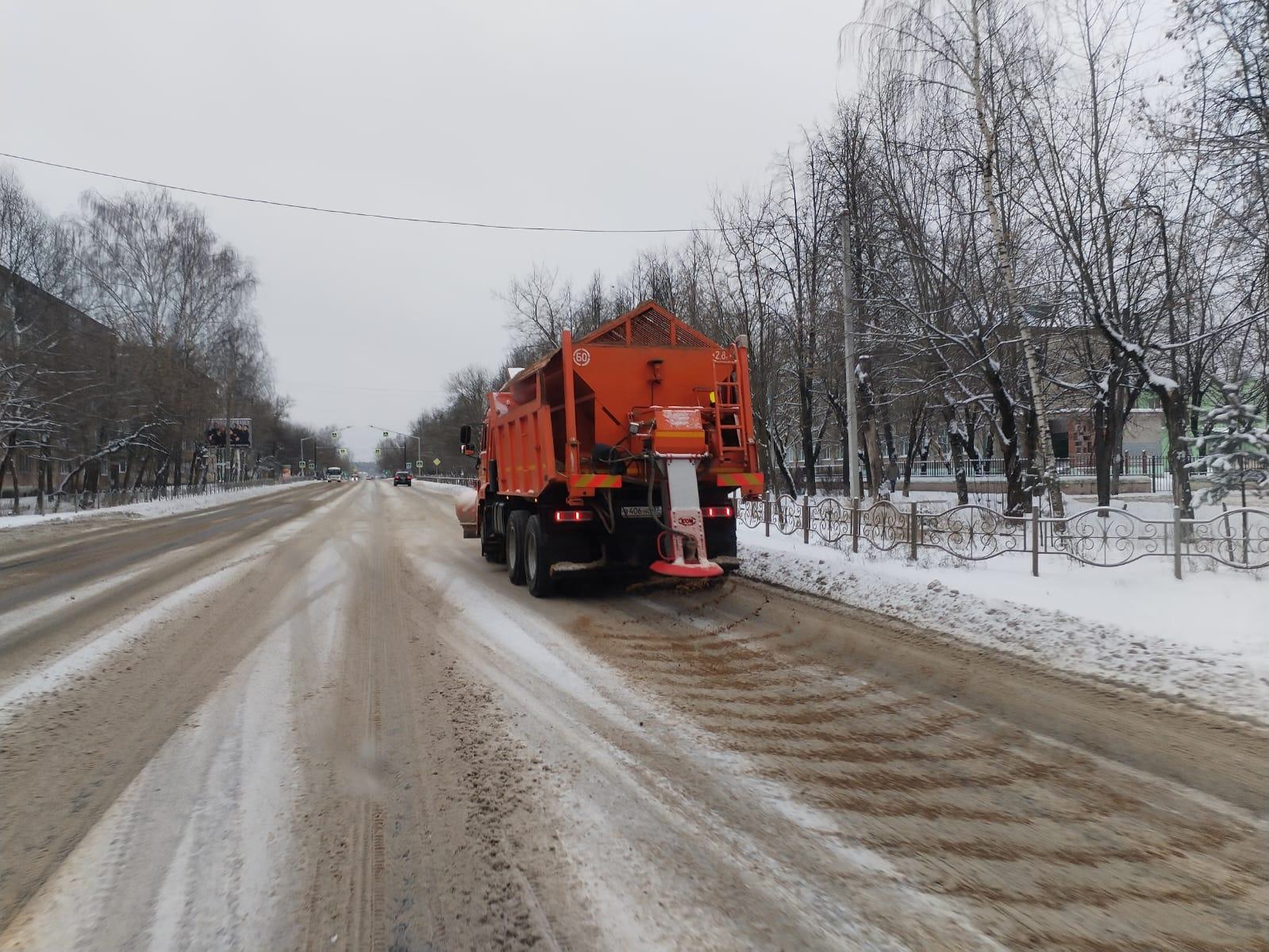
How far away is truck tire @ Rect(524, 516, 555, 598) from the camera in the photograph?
30.5ft

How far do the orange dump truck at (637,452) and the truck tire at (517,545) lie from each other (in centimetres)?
32

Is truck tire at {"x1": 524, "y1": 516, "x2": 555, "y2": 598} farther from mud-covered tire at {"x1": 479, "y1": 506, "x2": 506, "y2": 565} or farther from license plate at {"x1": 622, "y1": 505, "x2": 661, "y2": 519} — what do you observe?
mud-covered tire at {"x1": 479, "y1": 506, "x2": 506, "y2": 565}

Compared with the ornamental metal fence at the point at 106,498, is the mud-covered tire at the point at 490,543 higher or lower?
lower

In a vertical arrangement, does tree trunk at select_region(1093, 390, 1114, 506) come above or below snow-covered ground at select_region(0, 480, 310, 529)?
above

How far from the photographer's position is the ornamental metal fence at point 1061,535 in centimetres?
790

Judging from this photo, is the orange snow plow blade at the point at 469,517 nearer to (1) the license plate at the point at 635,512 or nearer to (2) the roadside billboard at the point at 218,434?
(1) the license plate at the point at 635,512

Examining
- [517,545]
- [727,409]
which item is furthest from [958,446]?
[517,545]

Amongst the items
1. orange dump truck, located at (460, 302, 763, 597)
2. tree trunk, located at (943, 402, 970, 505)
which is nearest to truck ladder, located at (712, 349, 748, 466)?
orange dump truck, located at (460, 302, 763, 597)

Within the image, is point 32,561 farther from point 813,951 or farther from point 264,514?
point 813,951

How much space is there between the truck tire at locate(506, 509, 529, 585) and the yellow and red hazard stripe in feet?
8.78

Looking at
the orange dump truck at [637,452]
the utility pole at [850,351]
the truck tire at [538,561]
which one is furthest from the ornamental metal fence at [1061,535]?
the truck tire at [538,561]

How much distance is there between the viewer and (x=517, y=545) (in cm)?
1055

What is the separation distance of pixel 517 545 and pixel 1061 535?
6.84 m

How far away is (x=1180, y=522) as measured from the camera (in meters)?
7.93
